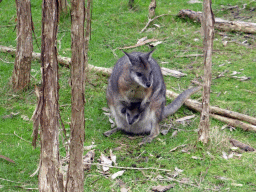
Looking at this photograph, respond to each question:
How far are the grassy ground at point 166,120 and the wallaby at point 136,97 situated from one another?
225 mm

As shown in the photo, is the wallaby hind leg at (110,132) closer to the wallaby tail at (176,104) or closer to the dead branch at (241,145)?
the wallaby tail at (176,104)

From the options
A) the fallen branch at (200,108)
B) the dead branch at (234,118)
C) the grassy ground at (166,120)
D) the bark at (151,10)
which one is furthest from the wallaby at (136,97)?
the bark at (151,10)

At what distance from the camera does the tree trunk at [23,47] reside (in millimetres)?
5758

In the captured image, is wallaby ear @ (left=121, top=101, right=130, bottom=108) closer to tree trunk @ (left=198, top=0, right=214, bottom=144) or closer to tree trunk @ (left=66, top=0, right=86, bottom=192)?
tree trunk @ (left=198, top=0, right=214, bottom=144)

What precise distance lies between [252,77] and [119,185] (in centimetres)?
392

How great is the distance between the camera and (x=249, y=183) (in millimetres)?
4250

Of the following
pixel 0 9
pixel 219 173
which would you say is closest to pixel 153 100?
pixel 219 173

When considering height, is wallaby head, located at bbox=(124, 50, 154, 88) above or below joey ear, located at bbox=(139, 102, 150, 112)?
above

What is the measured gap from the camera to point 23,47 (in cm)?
607

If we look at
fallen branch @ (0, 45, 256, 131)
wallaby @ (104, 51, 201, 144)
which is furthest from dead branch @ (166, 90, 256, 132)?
wallaby @ (104, 51, 201, 144)

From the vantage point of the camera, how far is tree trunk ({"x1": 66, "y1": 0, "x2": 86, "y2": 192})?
276 centimetres

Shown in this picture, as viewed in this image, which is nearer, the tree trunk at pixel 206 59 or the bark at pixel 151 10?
the tree trunk at pixel 206 59

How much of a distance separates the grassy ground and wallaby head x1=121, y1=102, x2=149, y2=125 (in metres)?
0.35

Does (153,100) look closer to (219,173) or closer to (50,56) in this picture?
(219,173)
